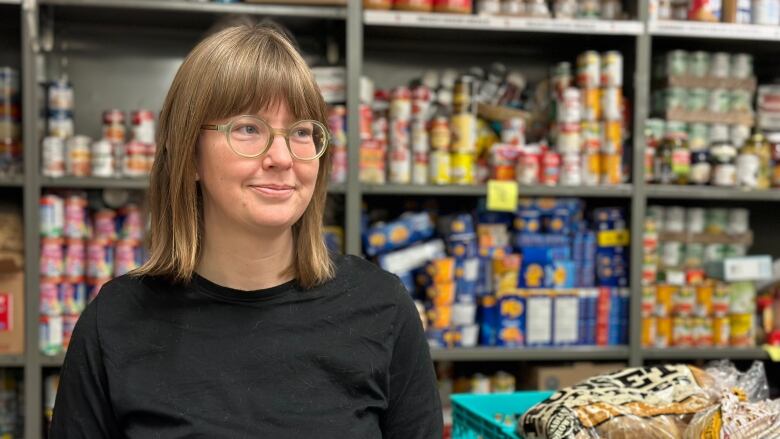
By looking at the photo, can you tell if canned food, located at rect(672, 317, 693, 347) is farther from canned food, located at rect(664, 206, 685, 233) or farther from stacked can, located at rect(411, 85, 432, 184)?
stacked can, located at rect(411, 85, 432, 184)

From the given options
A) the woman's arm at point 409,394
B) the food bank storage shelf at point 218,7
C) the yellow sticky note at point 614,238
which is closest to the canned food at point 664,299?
the yellow sticky note at point 614,238

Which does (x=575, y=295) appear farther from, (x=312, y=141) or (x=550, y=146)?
(x=312, y=141)

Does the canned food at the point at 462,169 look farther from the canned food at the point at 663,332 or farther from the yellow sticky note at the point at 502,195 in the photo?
the canned food at the point at 663,332

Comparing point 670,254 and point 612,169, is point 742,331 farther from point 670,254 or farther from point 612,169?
point 612,169

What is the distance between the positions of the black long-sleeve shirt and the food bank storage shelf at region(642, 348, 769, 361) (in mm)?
1841

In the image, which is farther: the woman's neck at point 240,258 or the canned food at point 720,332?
the canned food at point 720,332

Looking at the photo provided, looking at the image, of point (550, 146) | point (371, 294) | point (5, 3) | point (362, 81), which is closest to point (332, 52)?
point (362, 81)

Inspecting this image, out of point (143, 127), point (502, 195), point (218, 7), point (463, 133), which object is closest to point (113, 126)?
point (143, 127)

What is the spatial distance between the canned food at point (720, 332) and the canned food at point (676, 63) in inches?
37.0

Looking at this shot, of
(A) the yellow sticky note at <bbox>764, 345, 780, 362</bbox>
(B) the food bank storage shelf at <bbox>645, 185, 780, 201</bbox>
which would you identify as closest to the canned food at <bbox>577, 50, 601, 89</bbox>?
(B) the food bank storage shelf at <bbox>645, 185, 780, 201</bbox>

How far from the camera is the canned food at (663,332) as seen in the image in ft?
10.00

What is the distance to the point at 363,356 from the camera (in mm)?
1326

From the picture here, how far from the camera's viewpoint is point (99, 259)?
2.82m

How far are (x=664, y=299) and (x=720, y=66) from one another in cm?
92
